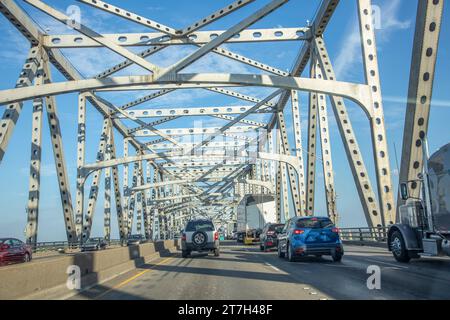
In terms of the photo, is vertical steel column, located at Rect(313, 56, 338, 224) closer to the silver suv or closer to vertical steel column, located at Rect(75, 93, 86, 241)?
the silver suv

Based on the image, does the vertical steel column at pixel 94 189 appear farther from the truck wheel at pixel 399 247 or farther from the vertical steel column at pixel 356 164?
the truck wheel at pixel 399 247

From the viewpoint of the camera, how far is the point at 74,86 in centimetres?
2070

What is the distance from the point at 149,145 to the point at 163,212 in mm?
31957

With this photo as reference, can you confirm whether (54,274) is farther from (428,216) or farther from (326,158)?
(326,158)

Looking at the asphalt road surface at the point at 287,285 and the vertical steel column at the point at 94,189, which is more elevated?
the vertical steel column at the point at 94,189

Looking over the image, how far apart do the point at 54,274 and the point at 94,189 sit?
33041 millimetres

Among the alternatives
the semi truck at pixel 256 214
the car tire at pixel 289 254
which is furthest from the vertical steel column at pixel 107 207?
the car tire at pixel 289 254

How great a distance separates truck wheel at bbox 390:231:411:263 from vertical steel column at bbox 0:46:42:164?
20162 mm

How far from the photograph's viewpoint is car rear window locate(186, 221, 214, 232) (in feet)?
81.9

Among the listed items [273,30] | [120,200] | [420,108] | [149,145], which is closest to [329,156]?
[273,30]

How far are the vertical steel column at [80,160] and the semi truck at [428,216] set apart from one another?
2759cm

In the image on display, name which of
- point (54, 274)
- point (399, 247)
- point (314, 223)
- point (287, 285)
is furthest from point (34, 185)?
point (287, 285)

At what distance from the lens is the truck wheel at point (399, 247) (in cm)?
1505

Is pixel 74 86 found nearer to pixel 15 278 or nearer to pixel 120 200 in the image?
pixel 15 278
